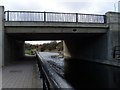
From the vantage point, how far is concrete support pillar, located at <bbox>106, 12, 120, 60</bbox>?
25.4 m

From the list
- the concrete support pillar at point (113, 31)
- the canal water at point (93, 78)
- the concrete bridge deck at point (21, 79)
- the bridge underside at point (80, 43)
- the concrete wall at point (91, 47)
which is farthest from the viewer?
the concrete wall at point (91, 47)

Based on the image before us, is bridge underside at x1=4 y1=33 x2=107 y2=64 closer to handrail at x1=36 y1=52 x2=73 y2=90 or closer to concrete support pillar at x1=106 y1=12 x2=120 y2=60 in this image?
concrete support pillar at x1=106 y1=12 x2=120 y2=60

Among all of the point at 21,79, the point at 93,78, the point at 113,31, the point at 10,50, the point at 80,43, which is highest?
Result: the point at 113,31

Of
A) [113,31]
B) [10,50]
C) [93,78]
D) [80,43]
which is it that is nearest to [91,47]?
[113,31]

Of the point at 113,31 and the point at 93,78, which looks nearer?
the point at 93,78

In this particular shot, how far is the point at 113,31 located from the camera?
84.4 ft

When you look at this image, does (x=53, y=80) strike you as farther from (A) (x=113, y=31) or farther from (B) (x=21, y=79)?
(A) (x=113, y=31)

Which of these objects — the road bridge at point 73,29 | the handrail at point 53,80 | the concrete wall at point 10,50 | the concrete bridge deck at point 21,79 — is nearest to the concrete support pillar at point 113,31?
the road bridge at point 73,29

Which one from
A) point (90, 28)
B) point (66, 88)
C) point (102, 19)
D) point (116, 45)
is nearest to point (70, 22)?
point (90, 28)

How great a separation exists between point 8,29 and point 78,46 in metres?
15.1

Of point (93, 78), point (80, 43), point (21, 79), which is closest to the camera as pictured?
point (21, 79)

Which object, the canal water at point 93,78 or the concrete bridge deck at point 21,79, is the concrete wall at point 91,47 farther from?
the concrete bridge deck at point 21,79

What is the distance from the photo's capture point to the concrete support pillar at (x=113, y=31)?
2540cm

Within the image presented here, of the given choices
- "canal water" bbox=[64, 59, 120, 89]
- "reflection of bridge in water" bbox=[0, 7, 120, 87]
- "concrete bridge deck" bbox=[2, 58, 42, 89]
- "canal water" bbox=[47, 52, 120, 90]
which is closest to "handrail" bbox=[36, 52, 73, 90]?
"concrete bridge deck" bbox=[2, 58, 42, 89]
